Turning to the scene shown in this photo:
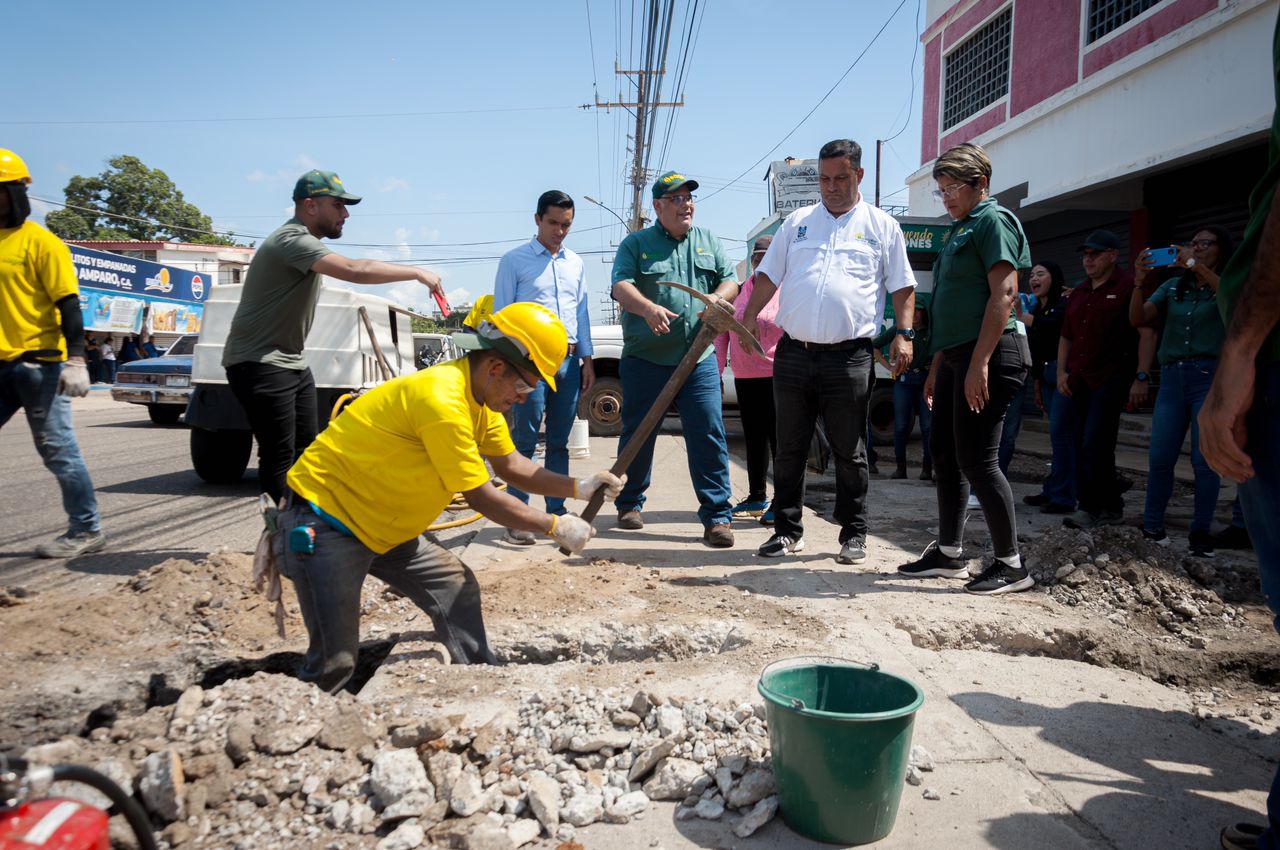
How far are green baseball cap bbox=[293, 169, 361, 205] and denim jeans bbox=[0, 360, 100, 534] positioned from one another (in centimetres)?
168

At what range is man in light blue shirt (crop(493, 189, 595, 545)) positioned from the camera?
205 inches

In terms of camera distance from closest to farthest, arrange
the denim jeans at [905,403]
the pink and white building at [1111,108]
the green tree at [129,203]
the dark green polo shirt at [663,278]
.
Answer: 1. the dark green polo shirt at [663,278]
2. the denim jeans at [905,403]
3. the pink and white building at [1111,108]
4. the green tree at [129,203]

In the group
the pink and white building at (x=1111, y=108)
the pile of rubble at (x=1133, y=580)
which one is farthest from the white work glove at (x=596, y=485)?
the pink and white building at (x=1111, y=108)

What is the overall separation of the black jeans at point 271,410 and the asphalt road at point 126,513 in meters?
1.00

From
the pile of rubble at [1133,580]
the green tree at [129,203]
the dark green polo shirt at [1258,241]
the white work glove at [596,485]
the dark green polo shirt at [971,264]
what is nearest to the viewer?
the dark green polo shirt at [1258,241]

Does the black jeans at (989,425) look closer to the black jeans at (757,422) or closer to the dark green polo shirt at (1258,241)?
the black jeans at (757,422)

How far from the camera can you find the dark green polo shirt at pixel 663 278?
500 cm

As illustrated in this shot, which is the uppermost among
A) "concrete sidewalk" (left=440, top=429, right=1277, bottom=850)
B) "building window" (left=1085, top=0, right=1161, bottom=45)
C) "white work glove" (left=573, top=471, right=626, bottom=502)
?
"building window" (left=1085, top=0, right=1161, bottom=45)

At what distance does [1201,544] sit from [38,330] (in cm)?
652

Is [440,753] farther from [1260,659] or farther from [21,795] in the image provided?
[1260,659]

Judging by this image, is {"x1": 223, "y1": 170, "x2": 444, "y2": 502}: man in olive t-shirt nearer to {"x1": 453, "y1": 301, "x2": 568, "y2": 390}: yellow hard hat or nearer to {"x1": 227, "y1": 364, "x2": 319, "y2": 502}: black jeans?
{"x1": 227, "y1": 364, "x2": 319, "y2": 502}: black jeans

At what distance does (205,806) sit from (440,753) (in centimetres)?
59

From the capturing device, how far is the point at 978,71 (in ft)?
47.9

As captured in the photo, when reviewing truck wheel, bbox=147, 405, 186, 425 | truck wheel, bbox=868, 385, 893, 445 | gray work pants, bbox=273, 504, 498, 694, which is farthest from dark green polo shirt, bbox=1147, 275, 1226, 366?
truck wheel, bbox=147, 405, 186, 425
